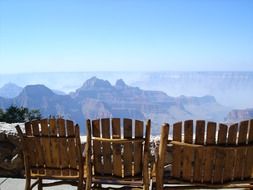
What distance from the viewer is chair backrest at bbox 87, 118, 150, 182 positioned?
109 inches

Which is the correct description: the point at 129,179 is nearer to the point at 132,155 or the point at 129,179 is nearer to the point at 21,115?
the point at 132,155

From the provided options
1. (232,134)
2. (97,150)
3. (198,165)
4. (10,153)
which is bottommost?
(10,153)

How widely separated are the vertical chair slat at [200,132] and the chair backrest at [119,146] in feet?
1.29

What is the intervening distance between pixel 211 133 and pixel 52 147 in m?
1.37

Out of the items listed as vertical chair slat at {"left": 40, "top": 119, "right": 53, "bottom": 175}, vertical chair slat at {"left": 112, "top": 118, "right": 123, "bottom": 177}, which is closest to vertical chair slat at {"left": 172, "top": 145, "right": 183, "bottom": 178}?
vertical chair slat at {"left": 112, "top": 118, "right": 123, "bottom": 177}

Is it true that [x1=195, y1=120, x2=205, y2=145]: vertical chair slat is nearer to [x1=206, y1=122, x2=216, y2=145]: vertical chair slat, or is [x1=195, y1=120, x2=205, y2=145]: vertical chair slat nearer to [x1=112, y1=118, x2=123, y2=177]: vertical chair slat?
[x1=206, y1=122, x2=216, y2=145]: vertical chair slat

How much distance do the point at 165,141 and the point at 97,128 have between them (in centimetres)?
58

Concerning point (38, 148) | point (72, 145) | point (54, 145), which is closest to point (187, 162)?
point (72, 145)

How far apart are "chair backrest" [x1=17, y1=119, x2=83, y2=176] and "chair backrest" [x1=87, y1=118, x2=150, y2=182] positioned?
0.17m

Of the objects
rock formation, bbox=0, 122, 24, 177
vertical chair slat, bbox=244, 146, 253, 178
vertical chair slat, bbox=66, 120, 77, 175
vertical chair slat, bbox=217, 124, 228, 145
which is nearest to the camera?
vertical chair slat, bbox=217, 124, 228, 145

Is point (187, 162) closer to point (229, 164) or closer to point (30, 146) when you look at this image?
point (229, 164)

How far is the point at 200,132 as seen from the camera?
2.71 metres

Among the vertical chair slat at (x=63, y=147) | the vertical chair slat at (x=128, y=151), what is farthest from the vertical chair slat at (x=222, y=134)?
the vertical chair slat at (x=63, y=147)

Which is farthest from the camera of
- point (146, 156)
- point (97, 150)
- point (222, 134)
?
point (97, 150)
